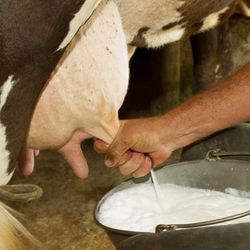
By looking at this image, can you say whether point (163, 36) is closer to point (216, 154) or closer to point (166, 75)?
point (216, 154)

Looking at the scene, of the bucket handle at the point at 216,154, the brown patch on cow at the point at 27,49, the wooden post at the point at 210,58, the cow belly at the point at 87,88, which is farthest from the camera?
the wooden post at the point at 210,58

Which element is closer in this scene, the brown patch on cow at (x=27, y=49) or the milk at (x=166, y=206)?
the brown patch on cow at (x=27, y=49)

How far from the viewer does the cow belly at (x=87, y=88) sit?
3.45 feet

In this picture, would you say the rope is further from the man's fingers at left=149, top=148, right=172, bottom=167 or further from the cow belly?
the man's fingers at left=149, top=148, right=172, bottom=167

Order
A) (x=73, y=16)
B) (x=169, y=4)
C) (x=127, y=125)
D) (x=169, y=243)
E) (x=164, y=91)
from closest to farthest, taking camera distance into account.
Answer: (x=169, y=243), (x=73, y=16), (x=127, y=125), (x=169, y=4), (x=164, y=91)

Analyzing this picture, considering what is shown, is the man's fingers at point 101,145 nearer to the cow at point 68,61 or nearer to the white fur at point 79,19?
the cow at point 68,61

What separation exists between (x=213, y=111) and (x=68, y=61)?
0.25 metres

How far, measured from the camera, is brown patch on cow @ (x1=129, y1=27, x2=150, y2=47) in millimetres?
1336

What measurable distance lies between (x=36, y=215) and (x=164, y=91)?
0.72 m

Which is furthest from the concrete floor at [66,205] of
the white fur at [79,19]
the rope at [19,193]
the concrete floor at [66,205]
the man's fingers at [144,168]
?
the white fur at [79,19]

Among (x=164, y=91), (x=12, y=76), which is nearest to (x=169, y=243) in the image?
(x=12, y=76)

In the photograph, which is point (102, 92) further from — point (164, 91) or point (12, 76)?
point (164, 91)

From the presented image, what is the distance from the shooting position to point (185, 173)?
1208 millimetres

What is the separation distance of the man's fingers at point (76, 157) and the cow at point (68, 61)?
4cm
